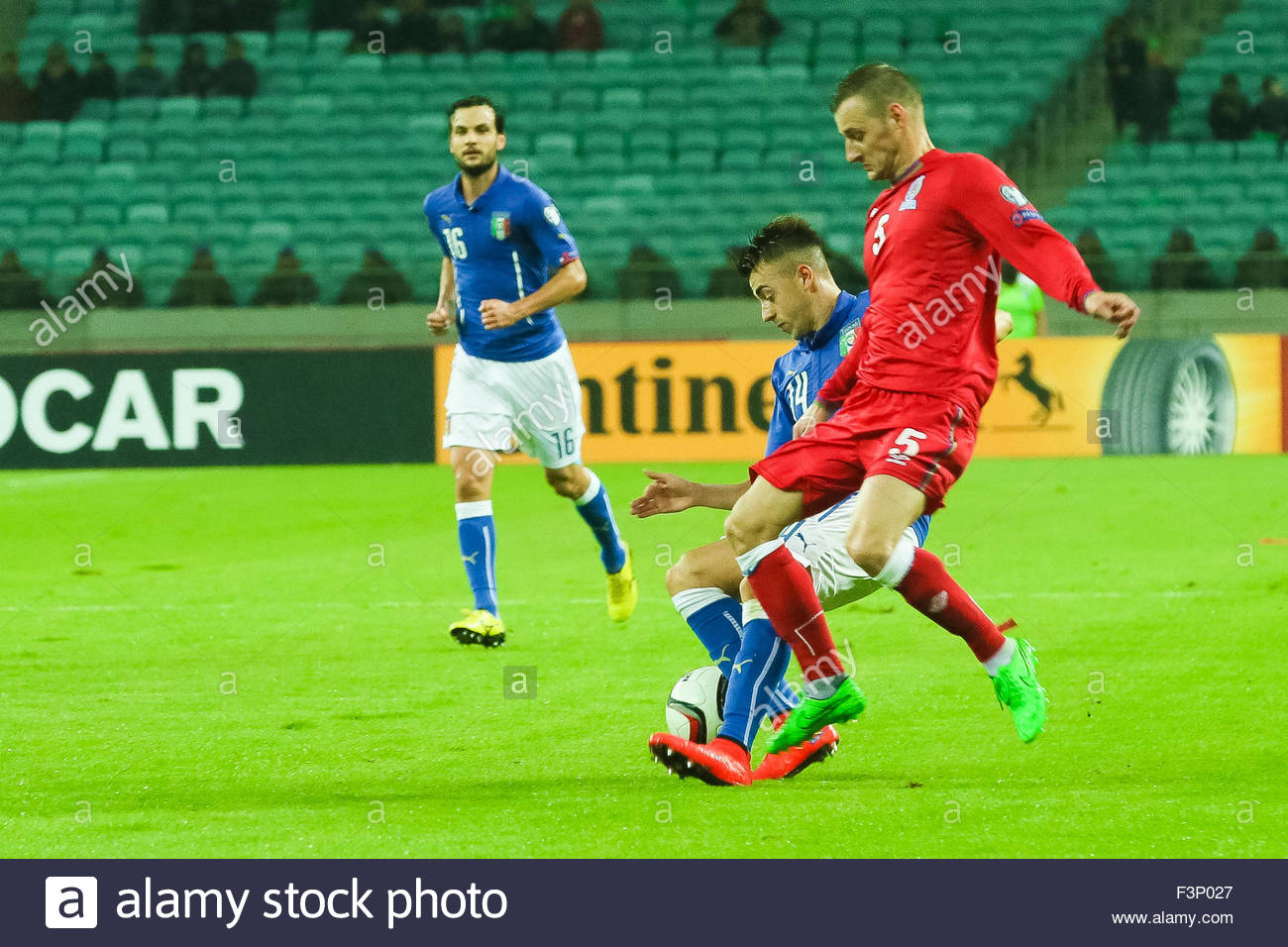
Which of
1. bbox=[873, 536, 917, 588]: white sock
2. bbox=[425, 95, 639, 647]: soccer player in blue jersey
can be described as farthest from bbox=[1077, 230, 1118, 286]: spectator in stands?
bbox=[873, 536, 917, 588]: white sock

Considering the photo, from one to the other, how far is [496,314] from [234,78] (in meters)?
13.9

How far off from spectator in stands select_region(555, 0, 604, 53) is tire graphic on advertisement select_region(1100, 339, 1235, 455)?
828 centimetres

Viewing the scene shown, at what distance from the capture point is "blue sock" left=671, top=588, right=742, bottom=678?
495cm

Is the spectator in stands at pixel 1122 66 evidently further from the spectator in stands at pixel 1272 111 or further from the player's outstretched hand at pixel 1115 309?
the player's outstretched hand at pixel 1115 309

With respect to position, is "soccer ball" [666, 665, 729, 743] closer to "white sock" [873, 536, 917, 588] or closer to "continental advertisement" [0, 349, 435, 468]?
"white sock" [873, 536, 917, 588]

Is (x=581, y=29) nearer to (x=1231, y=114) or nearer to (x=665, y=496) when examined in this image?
(x=1231, y=114)

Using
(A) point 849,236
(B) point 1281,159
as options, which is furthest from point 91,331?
(B) point 1281,159

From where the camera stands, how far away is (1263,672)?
612 centimetres

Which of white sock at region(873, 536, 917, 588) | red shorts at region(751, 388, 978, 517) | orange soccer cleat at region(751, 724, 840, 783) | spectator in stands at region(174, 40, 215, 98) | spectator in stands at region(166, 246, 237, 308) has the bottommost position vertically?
spectator in stands at region(166, 246, 237, 308)

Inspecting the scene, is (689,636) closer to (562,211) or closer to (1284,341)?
(1284,341)

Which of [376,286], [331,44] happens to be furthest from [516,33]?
[376,286]

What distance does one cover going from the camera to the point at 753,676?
4.59 metres

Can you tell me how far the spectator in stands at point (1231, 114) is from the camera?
61.4 ft

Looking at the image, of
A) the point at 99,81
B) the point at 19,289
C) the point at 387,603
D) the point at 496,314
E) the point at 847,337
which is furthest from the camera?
the point at 99,81
